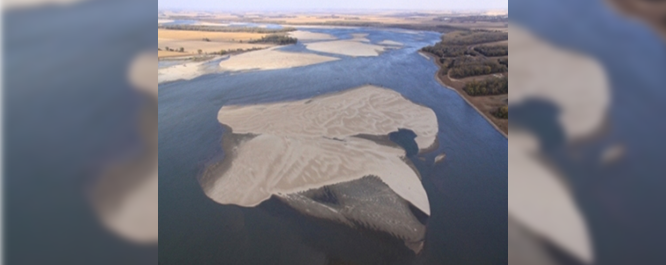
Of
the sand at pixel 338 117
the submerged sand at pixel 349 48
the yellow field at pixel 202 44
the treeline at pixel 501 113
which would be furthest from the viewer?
the submerged sand at pixel 349 48

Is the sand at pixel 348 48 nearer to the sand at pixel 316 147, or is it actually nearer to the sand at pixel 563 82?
the sand at pixel 316 147

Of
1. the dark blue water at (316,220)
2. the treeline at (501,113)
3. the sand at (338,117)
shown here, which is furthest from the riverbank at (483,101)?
the sand at (338,117)

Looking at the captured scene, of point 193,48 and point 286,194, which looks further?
point 193,48

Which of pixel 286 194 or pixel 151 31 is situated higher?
pixel 151 31

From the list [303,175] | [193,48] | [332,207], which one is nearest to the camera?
[332,207]

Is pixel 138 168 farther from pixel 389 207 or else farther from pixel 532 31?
pixel 389 207

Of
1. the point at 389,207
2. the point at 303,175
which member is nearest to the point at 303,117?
the point at 303,175

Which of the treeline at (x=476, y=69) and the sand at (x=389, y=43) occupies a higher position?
the sand at (x=389, y=43)
